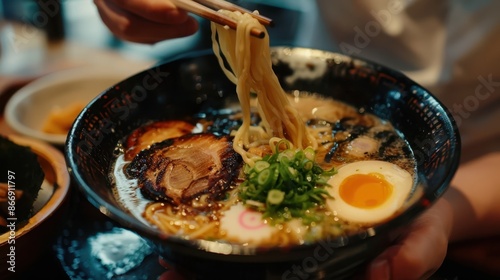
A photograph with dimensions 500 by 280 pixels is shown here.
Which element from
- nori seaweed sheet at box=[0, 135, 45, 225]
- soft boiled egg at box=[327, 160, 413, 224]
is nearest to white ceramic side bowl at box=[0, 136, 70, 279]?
nori seaweed sheet at box=[0, 135, 45, 225]

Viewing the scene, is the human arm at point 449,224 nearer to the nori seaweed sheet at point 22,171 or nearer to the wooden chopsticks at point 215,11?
the wooden chopsticks at point 215,11

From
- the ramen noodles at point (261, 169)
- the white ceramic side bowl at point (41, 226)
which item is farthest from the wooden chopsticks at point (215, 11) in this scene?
the white ceramic side bowl at point (41, 226)

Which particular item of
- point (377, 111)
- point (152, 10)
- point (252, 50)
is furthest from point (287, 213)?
point (152, 10)

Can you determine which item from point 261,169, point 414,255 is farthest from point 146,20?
point 414,255

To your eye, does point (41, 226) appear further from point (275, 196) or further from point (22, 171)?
point (275, 196)

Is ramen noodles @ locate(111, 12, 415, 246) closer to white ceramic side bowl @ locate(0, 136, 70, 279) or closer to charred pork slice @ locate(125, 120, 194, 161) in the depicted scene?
charred pork slice @ locate(125, 120, 194, 161)
